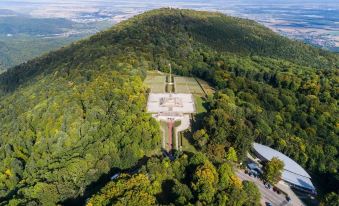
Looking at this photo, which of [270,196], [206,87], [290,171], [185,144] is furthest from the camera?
[206,87]

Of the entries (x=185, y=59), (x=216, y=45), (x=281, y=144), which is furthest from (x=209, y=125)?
(x=216, y=45)

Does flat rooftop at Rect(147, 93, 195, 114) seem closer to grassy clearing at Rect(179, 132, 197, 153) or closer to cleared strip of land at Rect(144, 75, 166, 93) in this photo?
cleared strip of land at Rect(144, 75, 166, 93)

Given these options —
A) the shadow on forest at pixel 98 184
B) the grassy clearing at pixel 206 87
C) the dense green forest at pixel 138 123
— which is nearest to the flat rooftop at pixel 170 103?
the dense green forest at pixel 138 123

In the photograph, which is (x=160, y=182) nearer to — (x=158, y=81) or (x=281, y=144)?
(x=281, y=144)

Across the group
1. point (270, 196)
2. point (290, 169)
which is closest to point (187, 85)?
point (290, 169)

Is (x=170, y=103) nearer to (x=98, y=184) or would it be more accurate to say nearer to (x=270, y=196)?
(x=98, y=184)

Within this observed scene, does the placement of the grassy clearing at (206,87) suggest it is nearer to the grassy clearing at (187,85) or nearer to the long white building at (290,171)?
the grassy clearing at (187,85)

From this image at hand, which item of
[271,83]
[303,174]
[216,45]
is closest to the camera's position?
[303,174]
